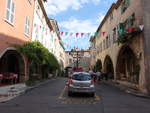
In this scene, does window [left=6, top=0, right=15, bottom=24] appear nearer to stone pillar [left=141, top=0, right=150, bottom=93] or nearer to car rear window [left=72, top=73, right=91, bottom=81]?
car rear window [left=72, top=73, right=91, bottom=81]

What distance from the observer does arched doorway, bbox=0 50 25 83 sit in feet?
57.7

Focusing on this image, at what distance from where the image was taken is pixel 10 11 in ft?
45.0

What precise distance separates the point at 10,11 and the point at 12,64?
8435mm

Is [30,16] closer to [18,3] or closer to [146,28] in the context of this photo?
[18,3]

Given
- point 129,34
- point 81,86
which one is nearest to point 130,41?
point 129,34

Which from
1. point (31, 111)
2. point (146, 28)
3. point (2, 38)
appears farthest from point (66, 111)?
point (146, 28)

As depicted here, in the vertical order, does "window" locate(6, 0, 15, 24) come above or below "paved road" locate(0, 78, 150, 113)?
above

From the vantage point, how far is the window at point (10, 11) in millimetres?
13267

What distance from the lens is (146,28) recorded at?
13.2m

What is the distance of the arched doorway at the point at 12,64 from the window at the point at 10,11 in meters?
3.73

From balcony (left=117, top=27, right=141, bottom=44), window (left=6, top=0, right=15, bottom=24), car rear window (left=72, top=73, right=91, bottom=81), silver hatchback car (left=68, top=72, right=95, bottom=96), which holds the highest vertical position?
window (left=6, top=0, right=15, bottom=24)

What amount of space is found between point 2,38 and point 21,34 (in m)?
4.38

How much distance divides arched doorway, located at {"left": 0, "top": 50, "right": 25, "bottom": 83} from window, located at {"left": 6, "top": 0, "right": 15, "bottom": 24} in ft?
12.2

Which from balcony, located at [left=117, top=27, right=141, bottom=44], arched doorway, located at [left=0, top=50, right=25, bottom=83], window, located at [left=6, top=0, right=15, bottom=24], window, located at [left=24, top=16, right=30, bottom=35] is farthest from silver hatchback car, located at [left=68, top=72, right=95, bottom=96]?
window, located at [left=24, top=16, right=30, bottom=35]
